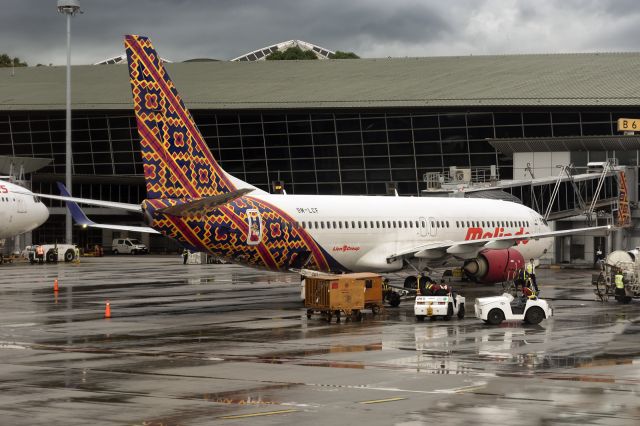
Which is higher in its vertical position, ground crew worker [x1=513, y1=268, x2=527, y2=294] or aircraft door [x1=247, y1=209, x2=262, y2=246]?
aircraft door [x1=247, y1=209, x2=262, y2=246]

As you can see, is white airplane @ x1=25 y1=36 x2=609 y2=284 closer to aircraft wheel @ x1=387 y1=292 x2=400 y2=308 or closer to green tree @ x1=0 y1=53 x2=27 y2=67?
aircraft wheel @ x1=387 y1=292 x2=400 y2=308

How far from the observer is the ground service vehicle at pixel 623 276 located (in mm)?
43688

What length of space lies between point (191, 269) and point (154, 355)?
47.3 m

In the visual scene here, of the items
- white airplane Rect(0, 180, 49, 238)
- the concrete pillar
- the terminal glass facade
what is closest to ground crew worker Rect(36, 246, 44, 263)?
white airplane Rect(0, 180, 49, 238)

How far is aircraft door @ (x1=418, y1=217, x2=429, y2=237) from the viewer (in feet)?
164

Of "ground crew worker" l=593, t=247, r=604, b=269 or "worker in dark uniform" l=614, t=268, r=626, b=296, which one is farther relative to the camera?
"ground crew worker" l=593, t=247, r=604, b=269

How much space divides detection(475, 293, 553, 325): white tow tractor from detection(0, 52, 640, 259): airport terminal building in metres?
52.3

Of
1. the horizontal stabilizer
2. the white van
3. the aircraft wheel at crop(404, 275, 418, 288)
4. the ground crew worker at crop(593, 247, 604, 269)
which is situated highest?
the white van

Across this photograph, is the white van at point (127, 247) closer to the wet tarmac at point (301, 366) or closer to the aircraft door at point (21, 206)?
the aircraft door at point (21, 206)

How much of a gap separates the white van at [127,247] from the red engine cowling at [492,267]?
70269 millimetres

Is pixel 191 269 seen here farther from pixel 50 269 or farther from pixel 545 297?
pixel 545 297

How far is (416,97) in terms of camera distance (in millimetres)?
101250

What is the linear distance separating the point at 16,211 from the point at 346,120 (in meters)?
38.6

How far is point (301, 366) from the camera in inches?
982
